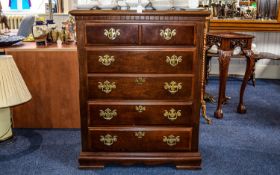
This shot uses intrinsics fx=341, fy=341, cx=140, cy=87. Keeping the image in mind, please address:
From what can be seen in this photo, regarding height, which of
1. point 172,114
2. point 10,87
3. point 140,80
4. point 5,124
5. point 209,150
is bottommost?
point 209,150

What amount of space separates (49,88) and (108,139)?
86 cm

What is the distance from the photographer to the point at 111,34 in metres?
2.07

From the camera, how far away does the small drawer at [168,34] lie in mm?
2061

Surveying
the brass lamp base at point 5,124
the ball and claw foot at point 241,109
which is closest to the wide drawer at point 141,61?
the brass lamp base at point 5,124

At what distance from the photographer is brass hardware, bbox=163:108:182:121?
222 centimetres

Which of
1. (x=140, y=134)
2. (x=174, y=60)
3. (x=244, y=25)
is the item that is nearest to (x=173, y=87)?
(x=174, y=60)

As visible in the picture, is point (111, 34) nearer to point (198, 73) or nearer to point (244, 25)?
point (198, 73)

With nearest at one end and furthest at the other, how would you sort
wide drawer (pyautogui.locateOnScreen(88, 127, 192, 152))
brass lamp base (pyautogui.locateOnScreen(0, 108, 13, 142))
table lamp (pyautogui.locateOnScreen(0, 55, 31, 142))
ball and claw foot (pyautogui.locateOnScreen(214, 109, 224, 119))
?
wide drawer (pyautogui.locateOnScreen(88, 127, 192, 152)), table lamp (pyautogui.locateOnScreen(0, 55, 31, 142)), brass lamp base (pyautogui.locateOnScreen(0, 108, 13, 142)), ball and claw foot (pyautogui.locateOnScreen(214, 109, 224, 119))

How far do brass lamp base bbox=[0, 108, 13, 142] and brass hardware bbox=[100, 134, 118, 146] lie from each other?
0.93 m

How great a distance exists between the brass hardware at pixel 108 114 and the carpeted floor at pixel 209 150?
0.37 m

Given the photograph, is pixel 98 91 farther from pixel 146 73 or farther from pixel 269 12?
pixel 269 12

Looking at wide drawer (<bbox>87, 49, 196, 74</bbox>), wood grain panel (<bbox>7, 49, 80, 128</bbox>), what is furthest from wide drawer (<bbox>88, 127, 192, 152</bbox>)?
wood grain panel (<bbox>7, 49, 80, 128</bbox>)

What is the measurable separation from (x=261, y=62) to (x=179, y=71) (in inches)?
134

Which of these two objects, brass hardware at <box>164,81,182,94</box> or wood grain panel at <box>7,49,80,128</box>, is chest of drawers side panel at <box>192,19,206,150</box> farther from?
wood grain panel at <box>7,49,80,128</box>
